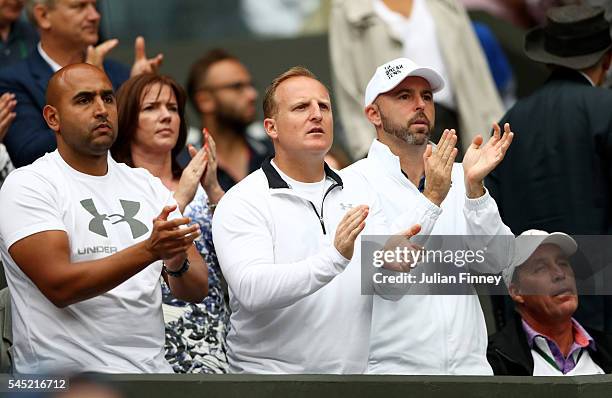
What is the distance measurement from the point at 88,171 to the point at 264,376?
121 cm

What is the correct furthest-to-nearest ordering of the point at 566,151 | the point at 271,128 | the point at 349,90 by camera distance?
the point at 349,90, the point at 566,151, the point at 271,128

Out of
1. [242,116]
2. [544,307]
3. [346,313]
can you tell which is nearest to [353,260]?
[346,313]

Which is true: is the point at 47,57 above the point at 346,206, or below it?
above

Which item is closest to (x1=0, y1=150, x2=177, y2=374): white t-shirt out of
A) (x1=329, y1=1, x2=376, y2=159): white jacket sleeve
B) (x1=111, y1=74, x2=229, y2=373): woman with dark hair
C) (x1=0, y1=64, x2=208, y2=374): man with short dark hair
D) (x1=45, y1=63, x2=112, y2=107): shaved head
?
(x1=0, y1=64, x2=208, y2=374): man with short dark hair

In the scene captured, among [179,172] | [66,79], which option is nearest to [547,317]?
[179,172]

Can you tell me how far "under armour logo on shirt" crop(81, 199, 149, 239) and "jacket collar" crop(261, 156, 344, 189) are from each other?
56cm

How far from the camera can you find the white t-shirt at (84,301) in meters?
6.52

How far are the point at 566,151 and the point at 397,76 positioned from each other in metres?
1.24

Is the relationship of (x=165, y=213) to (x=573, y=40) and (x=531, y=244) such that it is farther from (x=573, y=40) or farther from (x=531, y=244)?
(x=573, y=40)

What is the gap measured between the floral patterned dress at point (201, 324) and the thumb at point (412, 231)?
119 centimetres

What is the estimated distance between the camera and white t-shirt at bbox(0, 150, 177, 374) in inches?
257

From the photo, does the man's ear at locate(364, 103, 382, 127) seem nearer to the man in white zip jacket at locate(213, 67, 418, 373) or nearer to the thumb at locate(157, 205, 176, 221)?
the man in white zip jacket at locate(213, 67, 418, 373)

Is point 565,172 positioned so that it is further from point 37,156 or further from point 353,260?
point 37,156

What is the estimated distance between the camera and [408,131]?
7234 mm
